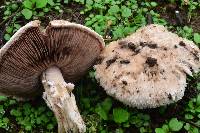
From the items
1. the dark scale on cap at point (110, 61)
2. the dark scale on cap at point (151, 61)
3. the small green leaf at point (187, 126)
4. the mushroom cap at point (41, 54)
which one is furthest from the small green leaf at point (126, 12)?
the small green leaf at point (187, 126)

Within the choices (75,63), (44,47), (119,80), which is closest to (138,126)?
(119,80)

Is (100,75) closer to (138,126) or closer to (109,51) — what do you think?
(109,51)

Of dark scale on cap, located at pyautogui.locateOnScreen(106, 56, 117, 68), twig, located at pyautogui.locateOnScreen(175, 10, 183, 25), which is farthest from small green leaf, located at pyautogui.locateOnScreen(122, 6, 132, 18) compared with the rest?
dark scale on cap, located at pyautogui.locateOnScreen(106, 56, 117, 68)

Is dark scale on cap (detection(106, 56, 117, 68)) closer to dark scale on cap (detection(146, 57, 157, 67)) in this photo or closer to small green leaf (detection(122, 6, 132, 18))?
dark scale on cap (detection(146, 57, 157, 67))

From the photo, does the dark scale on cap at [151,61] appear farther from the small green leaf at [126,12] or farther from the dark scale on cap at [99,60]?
the small green leaf at [126,12]

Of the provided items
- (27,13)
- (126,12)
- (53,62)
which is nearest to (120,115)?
(53,62)
